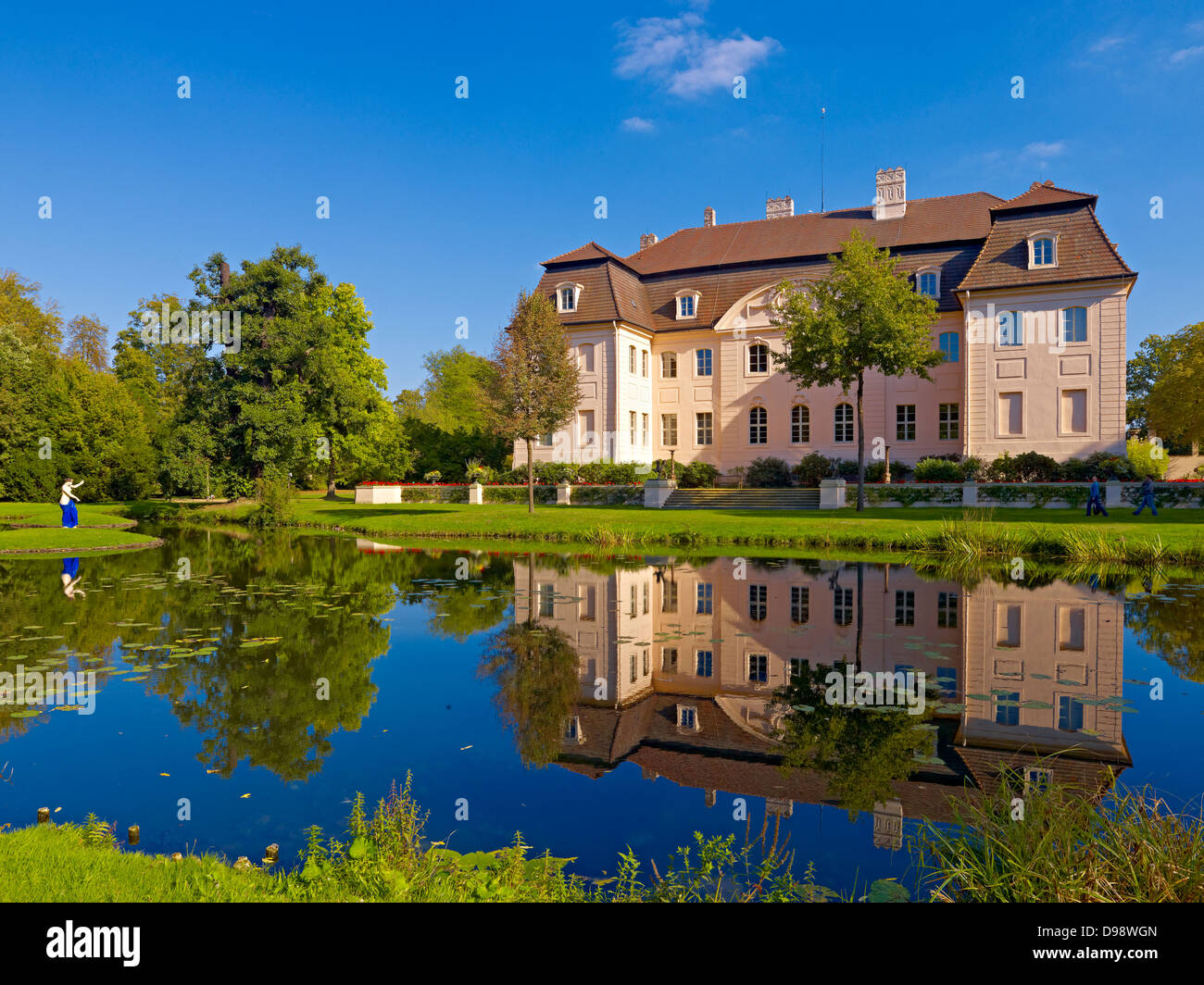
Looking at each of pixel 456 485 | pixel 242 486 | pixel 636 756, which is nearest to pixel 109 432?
pixel 242 486

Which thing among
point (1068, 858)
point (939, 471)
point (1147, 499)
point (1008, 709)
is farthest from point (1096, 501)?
point (1068, 858)

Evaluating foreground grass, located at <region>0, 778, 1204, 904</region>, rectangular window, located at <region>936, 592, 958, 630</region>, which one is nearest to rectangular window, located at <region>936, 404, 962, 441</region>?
rectangular window, located at <region>936, 592, 958, 630</region>

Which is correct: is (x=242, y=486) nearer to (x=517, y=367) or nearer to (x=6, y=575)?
(x=517, y=367)

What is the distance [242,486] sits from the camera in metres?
32.2

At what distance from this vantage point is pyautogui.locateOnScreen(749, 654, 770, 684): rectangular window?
7656 millimetres

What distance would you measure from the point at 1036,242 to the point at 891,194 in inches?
373

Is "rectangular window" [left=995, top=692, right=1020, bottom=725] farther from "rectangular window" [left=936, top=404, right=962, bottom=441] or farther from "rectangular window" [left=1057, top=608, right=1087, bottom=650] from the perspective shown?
"rectangular window" [left=936, top=404, right=962, bottom=441]

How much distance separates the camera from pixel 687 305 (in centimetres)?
3891

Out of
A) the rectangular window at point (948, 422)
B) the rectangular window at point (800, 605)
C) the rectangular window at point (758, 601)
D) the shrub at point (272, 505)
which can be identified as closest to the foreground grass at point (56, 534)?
the shrub at point (272, 505)

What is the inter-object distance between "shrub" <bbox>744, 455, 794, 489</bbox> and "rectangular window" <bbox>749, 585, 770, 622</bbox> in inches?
888

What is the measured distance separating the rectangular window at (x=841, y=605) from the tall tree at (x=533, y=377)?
50.8 ft

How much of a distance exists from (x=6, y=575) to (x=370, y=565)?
7.25 m

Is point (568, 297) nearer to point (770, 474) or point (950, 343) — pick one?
point (770, 474)
